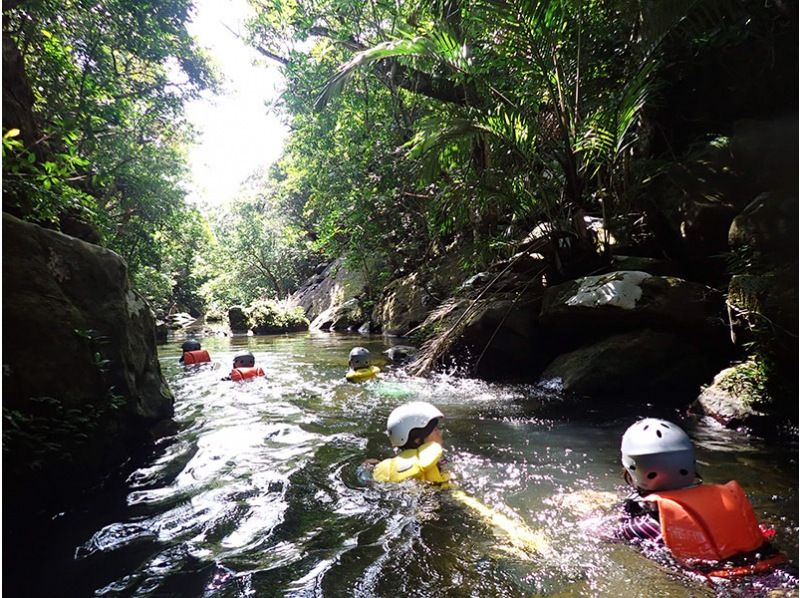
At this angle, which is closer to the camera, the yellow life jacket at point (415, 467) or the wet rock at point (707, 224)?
the yellow life jacket at point (415, 467)

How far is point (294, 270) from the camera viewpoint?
1220 inches

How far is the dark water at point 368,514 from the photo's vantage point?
7.98 ft

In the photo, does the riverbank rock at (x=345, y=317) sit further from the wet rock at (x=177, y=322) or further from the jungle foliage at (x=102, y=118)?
the wet rock at (x=177, y=322)

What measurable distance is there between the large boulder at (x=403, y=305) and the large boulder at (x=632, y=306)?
21.6 feet

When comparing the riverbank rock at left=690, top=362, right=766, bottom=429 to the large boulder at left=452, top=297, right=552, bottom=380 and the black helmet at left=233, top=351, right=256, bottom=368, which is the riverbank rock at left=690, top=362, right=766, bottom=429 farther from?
the black helmet at left=233, top=351, right=256, bottom=368

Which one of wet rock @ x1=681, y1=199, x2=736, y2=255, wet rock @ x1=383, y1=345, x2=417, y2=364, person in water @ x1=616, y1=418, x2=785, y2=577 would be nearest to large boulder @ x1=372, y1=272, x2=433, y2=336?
wet rock @ x1=383, y1=345, x2=417, y2=364

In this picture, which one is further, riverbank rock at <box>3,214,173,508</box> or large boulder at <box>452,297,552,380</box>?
large boulder at <box>452,297,552,380</box>

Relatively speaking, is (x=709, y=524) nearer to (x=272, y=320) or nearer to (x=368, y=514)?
(x=368, y=514)

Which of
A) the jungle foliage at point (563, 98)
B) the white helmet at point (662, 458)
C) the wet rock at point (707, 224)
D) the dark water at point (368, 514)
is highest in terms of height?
the jungle foliage at point (563, 98)

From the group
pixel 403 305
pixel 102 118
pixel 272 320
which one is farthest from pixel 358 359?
pixel 272 320

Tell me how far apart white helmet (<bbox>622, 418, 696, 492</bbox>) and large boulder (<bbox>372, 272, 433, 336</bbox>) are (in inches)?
414

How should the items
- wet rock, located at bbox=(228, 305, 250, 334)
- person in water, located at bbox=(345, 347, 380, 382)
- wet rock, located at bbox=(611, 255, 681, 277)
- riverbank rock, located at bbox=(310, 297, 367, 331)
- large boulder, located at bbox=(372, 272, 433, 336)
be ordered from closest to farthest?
wet rock, located at bbox=(611, 255, 681, 277), person in water, located at bbox=(345, 347, 380, 382), large boulder, located at bbox=(372, 272, 433, 336), riverbank rock, located at bbox=(310, 297, 367, 331), wet rock, located at bbox=(228, 305, 250, 334)

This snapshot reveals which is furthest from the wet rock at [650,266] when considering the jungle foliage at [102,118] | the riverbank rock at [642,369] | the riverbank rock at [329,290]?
the riverbank rock at [329,290]

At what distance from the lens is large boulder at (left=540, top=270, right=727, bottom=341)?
19.1 ft
